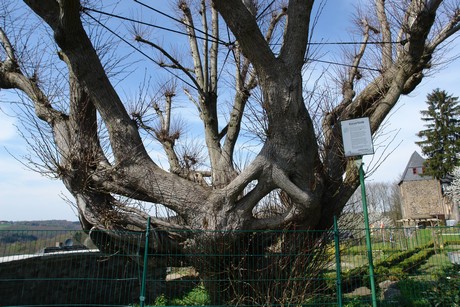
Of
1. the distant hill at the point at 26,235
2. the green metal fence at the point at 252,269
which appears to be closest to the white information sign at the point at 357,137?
the green metal fence at the point at 252,269

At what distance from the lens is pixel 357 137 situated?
196 inches

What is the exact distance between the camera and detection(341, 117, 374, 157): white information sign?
16.1 ft

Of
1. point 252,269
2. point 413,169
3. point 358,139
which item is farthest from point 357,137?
point 413,169

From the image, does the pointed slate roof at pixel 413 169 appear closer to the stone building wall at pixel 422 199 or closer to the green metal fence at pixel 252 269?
the stone building wall at pixel 422 199

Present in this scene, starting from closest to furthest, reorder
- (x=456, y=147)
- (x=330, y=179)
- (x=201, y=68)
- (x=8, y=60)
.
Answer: (x=330, y=179)
(x=8, y=60)
(x=201, y=68)
(x=456, y=147)

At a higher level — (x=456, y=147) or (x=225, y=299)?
(x=456, y=147)

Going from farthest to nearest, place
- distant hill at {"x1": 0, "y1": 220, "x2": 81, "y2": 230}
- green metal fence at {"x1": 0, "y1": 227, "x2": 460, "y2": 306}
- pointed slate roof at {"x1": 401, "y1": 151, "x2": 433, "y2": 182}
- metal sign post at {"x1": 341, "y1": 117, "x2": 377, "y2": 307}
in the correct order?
pointed slate roof at {"x1": 401, "y1": 151, "x2": 433, "y2": 182} → distant hill at {"x1": 0, "y1": 220, "x2": 81, "y2": 230} → green metal fence at {"x1": 0, "y1": 227, "x2": 460, "y2": 306} → metal sign post at {"x1": 341, "y1": 117, "x2": 377, "y2": 307}

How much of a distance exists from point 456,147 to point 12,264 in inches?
1747

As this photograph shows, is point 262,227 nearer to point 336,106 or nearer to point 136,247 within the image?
point 136,247

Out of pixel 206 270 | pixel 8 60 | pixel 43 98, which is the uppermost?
pixel 8 60

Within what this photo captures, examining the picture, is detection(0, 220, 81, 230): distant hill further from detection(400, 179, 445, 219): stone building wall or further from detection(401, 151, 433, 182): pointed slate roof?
detection(401, 151, 433, 182): pointed slate roof

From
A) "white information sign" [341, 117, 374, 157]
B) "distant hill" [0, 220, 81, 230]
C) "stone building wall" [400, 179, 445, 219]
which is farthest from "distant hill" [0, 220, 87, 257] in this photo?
"stone building wall" [400, 179, 445, 219]

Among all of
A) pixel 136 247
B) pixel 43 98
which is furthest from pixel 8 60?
pixel 136 247

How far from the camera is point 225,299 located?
5.73m
